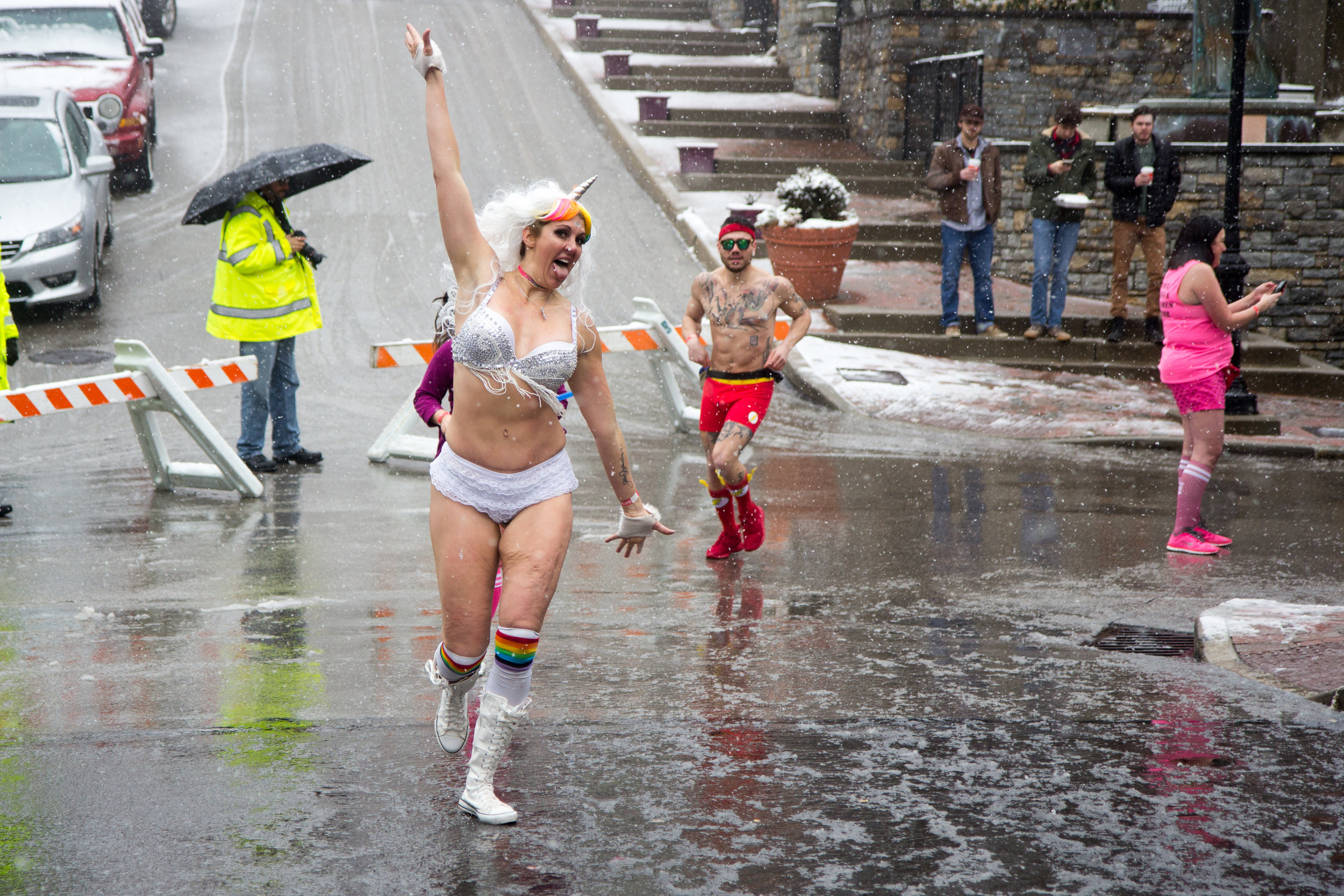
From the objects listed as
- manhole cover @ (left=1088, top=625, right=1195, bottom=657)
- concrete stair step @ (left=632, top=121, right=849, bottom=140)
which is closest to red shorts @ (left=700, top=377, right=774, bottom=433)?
manhole cover @ (left=1088, top=625, right=1195, bottom=657)

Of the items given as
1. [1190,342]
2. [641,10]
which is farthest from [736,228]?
[641,10]

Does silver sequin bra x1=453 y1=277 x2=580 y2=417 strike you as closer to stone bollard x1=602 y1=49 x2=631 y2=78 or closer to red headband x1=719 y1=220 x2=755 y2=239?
red headband x1=719 y1=220 x2=755 y2=239

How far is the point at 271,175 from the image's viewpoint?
8820 mm

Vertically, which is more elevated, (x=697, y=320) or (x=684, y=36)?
(x=684, y=36)

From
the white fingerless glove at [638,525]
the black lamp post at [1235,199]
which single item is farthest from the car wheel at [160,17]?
the white fingerless glove at [638,525]

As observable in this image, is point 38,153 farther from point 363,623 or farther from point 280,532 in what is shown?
point 363,623

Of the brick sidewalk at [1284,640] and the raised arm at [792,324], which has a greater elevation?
the raised arm at [792,324]

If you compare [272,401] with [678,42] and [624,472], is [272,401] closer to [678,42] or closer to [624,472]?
[624,472]

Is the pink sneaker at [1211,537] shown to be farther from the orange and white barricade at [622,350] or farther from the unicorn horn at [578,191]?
the unicorn horn at [578,191]

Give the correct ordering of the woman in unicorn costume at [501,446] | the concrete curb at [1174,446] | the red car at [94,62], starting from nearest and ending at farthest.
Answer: the woman in unicorn costume at [501,446]
the concrete curb at [1174,446]
the red car at [94,62]

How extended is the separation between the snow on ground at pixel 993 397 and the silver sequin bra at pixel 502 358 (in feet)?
25.0

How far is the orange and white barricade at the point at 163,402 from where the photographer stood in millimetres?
7996

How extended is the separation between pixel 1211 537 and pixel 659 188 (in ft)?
39.7

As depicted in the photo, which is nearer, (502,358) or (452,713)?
(502,358)
